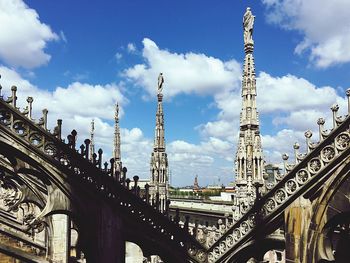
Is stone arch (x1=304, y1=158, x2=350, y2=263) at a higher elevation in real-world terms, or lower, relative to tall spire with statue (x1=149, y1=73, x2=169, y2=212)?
lower

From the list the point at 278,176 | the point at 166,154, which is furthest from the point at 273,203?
the point at 166,154

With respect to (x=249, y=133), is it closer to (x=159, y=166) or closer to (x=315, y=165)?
(x=159, y=166)

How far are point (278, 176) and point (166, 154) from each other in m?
16.5

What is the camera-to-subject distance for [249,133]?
17172mm

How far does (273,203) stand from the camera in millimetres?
8086

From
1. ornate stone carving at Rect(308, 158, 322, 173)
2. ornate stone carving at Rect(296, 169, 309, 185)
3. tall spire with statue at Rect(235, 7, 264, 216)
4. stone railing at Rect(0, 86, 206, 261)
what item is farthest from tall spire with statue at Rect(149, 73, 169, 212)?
ornate stone carving at Rect(308, 158, 322, 173)

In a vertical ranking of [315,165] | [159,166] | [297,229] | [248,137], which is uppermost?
[248,137]

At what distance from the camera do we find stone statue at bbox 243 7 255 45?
18.0 meters

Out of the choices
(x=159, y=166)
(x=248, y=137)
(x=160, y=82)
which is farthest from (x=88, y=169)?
(x=160, y=82)

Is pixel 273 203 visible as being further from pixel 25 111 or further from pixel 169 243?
pixel 25 111

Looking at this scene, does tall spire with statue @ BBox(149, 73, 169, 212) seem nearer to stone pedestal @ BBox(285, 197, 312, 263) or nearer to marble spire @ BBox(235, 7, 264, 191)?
marble spire @ BBox(235, 7, 264, 191)

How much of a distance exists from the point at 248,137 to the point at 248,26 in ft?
18.7

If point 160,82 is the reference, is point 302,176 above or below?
below

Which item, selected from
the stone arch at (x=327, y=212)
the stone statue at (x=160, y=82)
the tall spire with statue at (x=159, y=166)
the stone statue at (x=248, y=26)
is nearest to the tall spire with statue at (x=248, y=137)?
the stone statue at (x=248, y=26)
